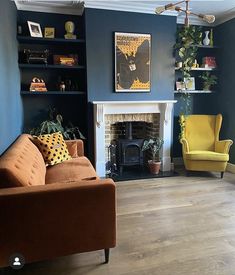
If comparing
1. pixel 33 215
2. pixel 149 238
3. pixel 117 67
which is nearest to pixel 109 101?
pixel 117 67

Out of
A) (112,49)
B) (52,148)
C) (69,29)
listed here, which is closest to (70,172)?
(52,148)

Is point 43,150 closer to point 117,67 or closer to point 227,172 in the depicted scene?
point 117,67

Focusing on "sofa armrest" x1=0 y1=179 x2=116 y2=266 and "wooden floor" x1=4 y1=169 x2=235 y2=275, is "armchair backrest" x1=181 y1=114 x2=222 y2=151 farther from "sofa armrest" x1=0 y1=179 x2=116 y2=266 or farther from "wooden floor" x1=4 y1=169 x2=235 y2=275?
"sofa armrest" x1=0 y1=179 x2=116 y2=266

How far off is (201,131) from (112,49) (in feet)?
6.88

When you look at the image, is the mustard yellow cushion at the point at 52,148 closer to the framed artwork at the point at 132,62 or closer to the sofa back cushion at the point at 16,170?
the sofa back cushion at the point at 16,170

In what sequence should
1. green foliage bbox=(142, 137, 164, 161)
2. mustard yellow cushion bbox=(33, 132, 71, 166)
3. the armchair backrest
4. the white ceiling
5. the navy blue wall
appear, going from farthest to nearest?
the armchair backrest
green foliage bbox=(142, 137, 164, 161)
the navy blue wall
the white ceiling
mustard yellow cushion bbox=(33, 132, 71, 166)

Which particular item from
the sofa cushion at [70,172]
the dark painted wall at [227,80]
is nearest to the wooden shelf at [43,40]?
the sofa cushion at [70,172]

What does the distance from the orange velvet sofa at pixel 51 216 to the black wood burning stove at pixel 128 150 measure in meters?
2.34

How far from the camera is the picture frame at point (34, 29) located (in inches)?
141

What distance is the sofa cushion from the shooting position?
240 cm

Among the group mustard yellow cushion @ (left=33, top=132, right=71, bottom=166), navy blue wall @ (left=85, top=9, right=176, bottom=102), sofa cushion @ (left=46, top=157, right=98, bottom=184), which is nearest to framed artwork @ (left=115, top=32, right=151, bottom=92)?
navy blue wall @ (left=85, top=9, right=176, bottom=102)

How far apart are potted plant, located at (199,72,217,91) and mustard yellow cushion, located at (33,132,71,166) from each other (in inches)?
113

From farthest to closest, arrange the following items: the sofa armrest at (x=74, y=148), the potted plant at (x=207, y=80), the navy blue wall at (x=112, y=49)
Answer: the potted plant at (x=207, y=80) < the navy blue wall at (x=112, y=49) < the sofa armrest at (x=74, y=148)

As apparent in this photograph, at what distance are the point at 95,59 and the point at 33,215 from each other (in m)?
2.78
